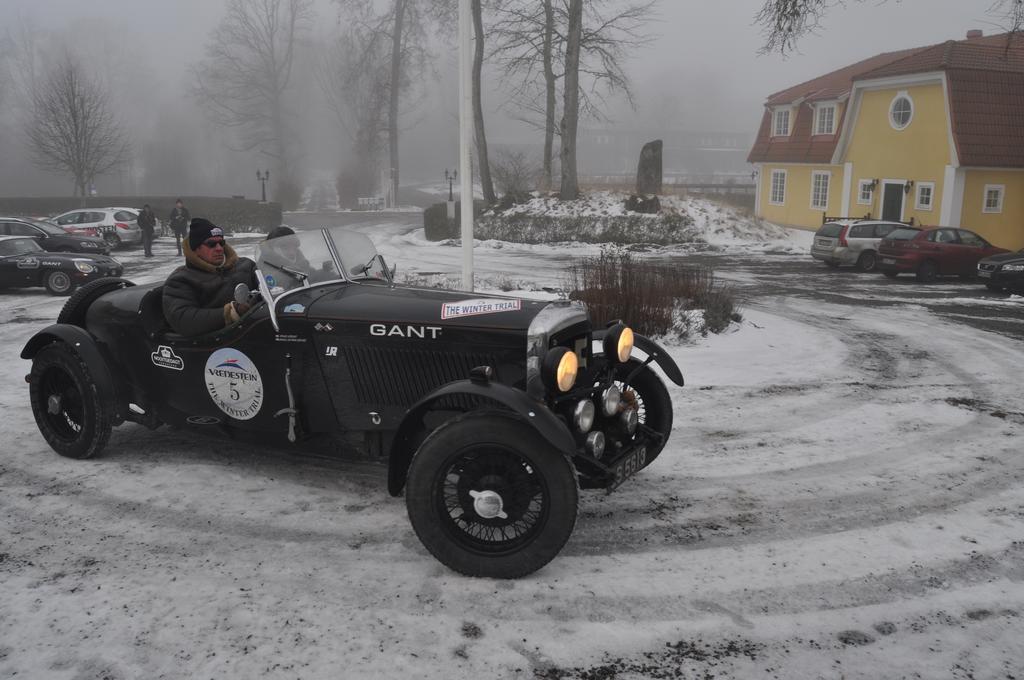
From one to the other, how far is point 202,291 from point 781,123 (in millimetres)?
37555

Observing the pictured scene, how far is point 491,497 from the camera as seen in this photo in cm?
409

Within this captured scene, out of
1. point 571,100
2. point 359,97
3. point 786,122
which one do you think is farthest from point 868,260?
point 359,97

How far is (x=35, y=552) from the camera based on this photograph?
4445mm

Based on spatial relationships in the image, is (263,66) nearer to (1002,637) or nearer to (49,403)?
(49,403)

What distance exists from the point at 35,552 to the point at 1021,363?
11.2 meters

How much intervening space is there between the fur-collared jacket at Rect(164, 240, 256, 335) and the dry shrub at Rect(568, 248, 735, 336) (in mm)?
5726

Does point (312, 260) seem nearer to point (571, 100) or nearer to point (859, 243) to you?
point (859, 243)

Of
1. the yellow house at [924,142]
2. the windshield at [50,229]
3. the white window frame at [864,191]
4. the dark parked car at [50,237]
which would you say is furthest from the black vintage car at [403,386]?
the white window frame at [864,191]

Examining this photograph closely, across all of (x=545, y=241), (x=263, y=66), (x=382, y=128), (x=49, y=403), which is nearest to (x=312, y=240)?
(x=49, y=403)

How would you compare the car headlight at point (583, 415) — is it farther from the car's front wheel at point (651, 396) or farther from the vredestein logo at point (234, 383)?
the vredestein logo at point (234, 383)

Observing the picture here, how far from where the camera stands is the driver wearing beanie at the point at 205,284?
5.26 m

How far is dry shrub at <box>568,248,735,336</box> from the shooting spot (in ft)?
35.6

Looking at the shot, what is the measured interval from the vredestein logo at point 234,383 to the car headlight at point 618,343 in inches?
93.3

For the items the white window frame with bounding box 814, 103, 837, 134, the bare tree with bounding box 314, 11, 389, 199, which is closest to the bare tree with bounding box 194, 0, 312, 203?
the bare tree with bounding box 314, 11, 389, 199
